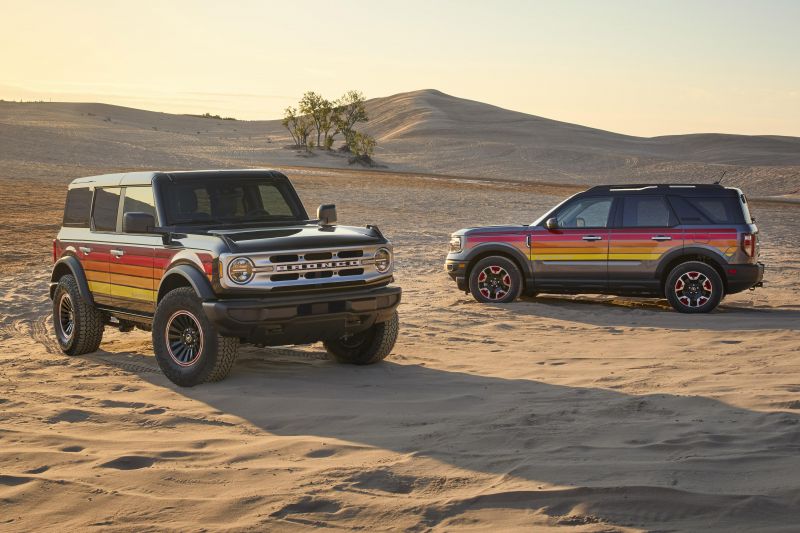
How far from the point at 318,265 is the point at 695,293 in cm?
660

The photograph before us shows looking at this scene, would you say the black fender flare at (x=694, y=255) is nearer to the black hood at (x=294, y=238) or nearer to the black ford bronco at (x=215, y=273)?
the black ford bronco at (x=215, y=273)

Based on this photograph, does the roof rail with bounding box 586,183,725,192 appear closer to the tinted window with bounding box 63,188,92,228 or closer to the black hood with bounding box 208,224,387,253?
the black hood with bounding box 208,224,387,253

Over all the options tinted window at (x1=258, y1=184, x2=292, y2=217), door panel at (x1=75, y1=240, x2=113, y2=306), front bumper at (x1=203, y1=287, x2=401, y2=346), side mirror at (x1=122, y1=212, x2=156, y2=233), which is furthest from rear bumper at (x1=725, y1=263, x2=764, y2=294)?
door panel at (x1=75, y1=240, x2=113, y2=306)

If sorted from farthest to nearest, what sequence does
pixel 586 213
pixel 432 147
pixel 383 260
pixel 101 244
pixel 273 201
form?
pixel 432 147, pixel 586 213, pixel 101 244, pixel 273 201, pixel 383 260

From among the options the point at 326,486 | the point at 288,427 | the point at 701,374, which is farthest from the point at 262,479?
the point at 701,374

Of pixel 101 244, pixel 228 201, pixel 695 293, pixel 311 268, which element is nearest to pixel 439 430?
pixel 311 268

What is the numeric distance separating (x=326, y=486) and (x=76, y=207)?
251 inches

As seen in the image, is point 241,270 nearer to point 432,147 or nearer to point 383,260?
point 383,260

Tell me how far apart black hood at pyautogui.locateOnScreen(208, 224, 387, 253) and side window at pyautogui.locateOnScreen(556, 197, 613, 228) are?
5464mm

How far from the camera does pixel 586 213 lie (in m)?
14.6

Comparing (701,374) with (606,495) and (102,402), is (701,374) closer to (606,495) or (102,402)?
(606,495)

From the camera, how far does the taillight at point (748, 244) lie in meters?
13.6

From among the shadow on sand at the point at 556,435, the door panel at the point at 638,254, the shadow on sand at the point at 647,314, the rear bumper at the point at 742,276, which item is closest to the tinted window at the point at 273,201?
the shadow on sand at the point at 556,435

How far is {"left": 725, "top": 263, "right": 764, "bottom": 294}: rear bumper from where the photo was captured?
13531 mm
